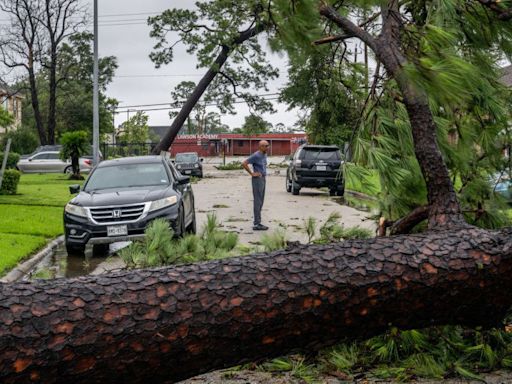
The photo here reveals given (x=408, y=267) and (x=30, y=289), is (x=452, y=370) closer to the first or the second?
(x=408, y=267)

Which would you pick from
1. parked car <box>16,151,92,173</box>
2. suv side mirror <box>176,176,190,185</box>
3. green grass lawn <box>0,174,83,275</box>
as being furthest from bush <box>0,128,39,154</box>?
suv side mirror <box>176,176,190,185</box>

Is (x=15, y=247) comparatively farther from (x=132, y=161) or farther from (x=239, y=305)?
(x=239, y=305)

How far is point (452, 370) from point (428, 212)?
972 millimetres

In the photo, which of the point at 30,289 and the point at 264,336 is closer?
the point at 30,289

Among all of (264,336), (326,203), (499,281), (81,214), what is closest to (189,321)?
(264,336)

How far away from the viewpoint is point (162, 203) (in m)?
10.4

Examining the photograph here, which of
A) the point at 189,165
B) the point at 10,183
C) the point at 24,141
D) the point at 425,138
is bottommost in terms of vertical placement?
the point at 189,165

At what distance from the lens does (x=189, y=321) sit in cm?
260

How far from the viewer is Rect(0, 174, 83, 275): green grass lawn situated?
10266 millimetres

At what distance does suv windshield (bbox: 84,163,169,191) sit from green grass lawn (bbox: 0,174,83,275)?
1.46m

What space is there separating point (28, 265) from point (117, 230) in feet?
4.47

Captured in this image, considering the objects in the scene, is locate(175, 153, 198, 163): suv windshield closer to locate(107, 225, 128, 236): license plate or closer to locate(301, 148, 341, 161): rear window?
locate(301, 148, 341, 161): rear window

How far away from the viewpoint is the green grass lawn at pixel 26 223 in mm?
10266

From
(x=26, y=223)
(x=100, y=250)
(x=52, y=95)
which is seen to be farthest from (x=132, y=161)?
(x=52, y=95)
